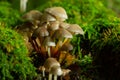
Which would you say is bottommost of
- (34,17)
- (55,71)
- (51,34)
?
(55,71)

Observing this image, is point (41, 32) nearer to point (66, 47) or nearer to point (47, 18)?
point (47, 18)

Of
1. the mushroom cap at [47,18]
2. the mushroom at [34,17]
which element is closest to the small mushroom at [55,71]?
the mushroom cap at [47,18]

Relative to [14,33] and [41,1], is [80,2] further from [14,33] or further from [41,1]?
[41,1]

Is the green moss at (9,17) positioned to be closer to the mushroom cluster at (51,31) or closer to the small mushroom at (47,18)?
the mushroom cluster at (51,31)

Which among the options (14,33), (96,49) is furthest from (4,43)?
(96,49)

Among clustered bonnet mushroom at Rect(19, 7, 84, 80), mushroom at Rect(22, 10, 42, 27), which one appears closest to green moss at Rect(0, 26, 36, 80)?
clustered bonnet mushroom at Rect(19, 7, 84, 80)

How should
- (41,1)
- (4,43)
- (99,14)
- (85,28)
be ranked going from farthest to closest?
(41,1), (99,14), (85,28), (4,43)

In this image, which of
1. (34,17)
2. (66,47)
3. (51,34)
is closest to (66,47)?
(66,47)
